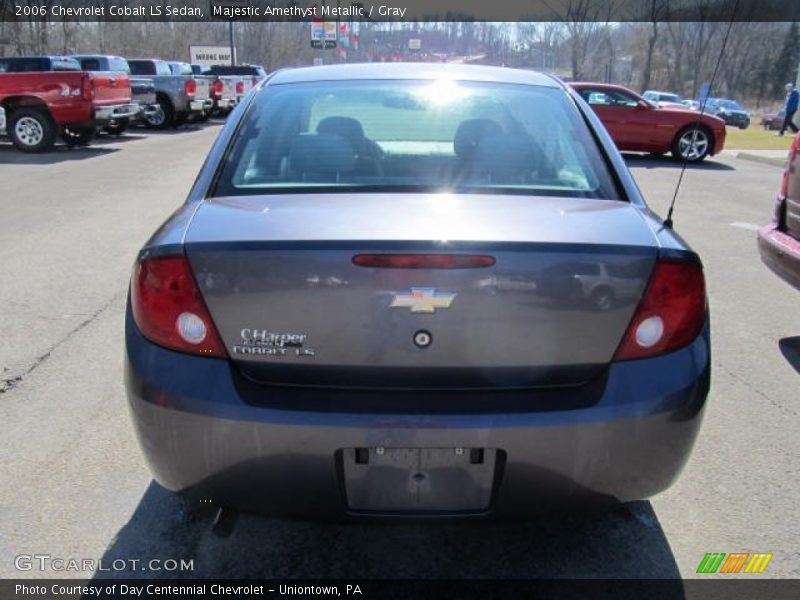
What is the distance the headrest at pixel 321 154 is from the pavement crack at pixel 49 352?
84.7 inches

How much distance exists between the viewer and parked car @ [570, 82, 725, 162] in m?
15.3

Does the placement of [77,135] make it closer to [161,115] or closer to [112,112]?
[112,112]

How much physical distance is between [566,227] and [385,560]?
1286 mm

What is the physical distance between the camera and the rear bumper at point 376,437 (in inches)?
74.6

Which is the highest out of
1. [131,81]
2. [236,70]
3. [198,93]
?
[131,81]

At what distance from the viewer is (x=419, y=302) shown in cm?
191

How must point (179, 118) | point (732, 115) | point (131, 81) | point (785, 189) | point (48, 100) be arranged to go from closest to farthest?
point (785, 189)
point (48, 100)
point (131, 81)
point (179, 118)
point (732, 115)

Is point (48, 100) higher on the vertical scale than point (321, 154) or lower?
lower

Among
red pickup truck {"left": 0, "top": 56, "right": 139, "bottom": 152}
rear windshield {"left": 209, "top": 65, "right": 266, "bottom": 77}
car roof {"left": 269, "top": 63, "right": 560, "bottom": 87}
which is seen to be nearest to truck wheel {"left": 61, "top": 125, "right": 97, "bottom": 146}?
red pickup truck {"left": 0, "top": 56, "right": 139, "bottom": 152}

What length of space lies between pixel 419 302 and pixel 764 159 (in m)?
17.4

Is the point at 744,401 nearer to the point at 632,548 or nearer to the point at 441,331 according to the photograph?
the point at 632,548

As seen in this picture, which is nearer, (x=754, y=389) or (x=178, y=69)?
(x=754, y=389)

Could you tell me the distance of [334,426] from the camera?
1889 millimetres

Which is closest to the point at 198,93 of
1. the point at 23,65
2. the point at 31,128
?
the point at 23,65
